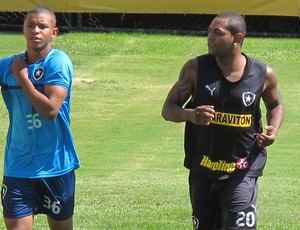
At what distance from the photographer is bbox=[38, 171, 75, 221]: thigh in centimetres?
574

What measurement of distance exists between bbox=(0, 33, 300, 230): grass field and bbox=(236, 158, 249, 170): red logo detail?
159 centimetres

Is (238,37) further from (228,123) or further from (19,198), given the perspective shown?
(19,198)

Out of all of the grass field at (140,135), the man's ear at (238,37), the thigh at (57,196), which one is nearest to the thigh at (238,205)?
the man's ear at (238,37)

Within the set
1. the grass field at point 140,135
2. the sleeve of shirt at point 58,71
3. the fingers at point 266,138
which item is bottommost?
the grass field at point 140,135

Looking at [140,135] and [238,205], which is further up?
[238,205]

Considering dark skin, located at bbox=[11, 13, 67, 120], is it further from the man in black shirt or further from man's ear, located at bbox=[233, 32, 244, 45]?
man's ear, located at bbox=[233, 32, 244, 45]

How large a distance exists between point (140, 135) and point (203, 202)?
22.9ft

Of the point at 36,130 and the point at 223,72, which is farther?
the point at 223,72

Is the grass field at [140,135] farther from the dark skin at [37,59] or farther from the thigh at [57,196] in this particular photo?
the dark skin at [37,59]

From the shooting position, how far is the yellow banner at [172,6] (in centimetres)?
2192

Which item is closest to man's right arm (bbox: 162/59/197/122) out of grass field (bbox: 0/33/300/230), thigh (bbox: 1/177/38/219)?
thigh (bbox: 1/177/38/219)

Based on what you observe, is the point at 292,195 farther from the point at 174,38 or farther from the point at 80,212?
the point at 174,38

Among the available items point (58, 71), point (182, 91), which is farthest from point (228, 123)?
point (58, 71)

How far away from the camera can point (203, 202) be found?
19.8 ft
